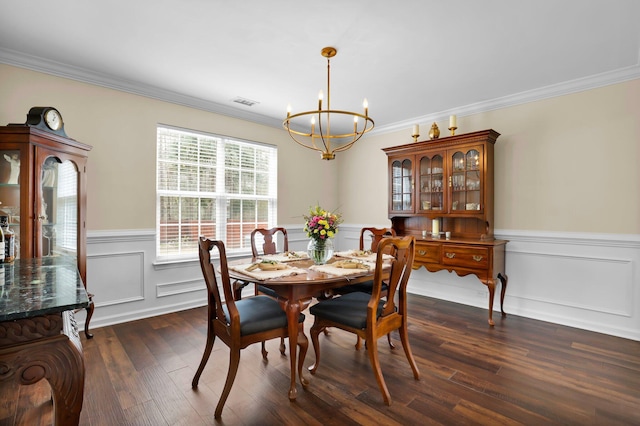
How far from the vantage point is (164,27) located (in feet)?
8.00

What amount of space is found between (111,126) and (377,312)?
10.7 feet

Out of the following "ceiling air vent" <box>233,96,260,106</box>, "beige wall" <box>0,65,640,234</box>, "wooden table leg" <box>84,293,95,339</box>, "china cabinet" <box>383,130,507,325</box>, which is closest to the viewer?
"wooden table leg" <box>84,293,95,339</box>

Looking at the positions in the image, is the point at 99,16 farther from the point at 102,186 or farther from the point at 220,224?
the point at 220,224

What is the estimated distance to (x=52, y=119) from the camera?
272 cm

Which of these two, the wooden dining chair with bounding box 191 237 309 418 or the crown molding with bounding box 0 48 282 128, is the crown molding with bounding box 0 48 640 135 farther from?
the wooden dining chair with bounding box 191 237 309 418

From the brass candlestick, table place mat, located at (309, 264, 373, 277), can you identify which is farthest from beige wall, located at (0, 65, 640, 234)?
table place mat, located at (309, 264, 373, 277)

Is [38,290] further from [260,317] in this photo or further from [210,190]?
[210,190]

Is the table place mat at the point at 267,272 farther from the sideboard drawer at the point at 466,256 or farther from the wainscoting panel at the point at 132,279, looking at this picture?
the sideboard drawer at the point at 466,256

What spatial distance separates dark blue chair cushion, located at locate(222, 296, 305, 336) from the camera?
79.9 inches

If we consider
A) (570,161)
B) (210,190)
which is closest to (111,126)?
(210,190)

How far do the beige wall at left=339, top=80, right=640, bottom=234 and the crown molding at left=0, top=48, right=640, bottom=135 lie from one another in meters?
0.07

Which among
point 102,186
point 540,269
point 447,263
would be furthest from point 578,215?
point 102,186

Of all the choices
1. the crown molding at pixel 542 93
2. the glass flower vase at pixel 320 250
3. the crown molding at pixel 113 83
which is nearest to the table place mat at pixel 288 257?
the glass flower vase at pixel 320 250

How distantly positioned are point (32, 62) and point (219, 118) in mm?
1844
